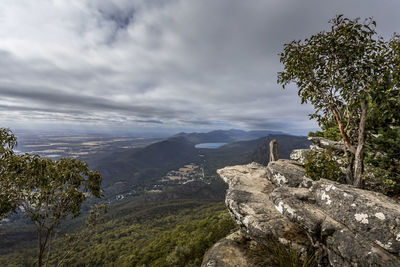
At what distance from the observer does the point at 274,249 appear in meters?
8.35

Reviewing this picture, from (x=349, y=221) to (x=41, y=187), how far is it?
23237 mm

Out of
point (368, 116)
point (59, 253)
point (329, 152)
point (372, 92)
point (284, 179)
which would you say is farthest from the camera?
point (59, 253)

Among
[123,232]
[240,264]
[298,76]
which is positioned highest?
[298,76]

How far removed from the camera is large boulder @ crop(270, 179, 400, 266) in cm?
587

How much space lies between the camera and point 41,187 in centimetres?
1523

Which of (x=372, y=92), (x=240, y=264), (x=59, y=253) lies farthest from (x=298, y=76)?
(x=59, y=253)

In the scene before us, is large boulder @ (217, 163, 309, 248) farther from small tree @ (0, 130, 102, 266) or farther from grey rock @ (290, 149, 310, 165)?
small tree @ (0, 130, 102, 266)

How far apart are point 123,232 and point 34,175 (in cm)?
10165

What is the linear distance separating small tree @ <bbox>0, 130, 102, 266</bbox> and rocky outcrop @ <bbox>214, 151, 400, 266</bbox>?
632 inches

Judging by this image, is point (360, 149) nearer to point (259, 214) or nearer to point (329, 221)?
point (329, 221)

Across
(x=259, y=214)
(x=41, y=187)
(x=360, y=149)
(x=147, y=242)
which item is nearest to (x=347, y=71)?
(x=360, y=149)

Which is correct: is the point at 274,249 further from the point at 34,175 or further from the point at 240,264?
the point at 34,175

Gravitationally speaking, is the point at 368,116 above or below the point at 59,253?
above

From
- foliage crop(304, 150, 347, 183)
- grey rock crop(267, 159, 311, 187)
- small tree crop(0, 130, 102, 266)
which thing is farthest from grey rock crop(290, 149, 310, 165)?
small tree crop(0, 130, 102, 266)
